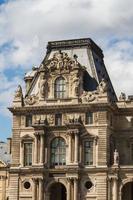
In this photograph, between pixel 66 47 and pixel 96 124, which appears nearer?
pixel 96 124

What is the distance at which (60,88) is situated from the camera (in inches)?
3351

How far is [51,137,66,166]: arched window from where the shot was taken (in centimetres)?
8306

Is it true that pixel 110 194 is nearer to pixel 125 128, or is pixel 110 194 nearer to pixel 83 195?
pixel 83 195

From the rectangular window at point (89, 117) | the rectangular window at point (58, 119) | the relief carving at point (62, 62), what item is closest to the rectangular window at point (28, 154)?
the rectangular window at point (58, 119)

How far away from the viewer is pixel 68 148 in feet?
270

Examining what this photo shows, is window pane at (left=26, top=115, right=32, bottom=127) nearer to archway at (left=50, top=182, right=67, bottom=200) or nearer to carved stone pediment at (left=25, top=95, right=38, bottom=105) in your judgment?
carved stone pediment at (left=25, top=95, right=38, bottom=105)

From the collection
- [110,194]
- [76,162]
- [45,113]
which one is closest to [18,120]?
[45,113]

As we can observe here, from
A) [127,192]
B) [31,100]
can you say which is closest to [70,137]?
[31,100]

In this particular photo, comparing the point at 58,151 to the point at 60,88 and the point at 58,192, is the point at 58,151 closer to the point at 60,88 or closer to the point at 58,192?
the point at 58,192

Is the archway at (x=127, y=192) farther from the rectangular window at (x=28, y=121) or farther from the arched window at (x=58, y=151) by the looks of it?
the rectangular window at (x=28, y=121)

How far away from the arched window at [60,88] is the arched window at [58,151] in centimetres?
560

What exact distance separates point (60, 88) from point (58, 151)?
8084 mm

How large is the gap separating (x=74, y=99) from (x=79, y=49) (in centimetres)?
912

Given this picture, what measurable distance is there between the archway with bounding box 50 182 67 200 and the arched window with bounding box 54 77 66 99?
1133 centimetres
